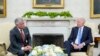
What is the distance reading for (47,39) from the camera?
7.38 m

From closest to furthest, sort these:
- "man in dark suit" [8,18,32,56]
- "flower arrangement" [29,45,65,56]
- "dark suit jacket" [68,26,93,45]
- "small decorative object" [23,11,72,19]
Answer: "flower arrangement" [29,45,65,56]
"man in dark suit" [8,18,32,56]
"dark suit jacket" [68,26,93,45]
"small decorative object" [23,11,72,19]

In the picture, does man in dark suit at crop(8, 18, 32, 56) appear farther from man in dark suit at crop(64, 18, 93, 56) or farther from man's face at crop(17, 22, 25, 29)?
man in dark suit at crop(64, 18, 93, 56)

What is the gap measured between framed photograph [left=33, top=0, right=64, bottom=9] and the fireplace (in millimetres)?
697

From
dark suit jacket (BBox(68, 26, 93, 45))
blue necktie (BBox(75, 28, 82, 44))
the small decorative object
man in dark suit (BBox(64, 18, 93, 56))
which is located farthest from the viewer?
the small decorative object

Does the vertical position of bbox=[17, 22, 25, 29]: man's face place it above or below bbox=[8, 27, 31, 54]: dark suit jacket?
above

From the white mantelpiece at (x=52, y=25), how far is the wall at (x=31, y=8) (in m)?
0.30

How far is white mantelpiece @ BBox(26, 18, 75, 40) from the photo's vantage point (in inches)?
288

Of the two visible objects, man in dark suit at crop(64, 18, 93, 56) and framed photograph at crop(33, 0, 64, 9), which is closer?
man in dark suit at crop(64, 18, 93, 56)

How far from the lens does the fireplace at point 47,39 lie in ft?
23.9

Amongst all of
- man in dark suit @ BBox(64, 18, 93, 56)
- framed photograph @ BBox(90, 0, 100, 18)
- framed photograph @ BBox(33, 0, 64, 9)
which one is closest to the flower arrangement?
man in dark suit @ BBox(64, 18, 93, 56)

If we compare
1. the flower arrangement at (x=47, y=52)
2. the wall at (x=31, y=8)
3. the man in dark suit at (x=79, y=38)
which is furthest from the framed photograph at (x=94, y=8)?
the flower arrangement at (x=47, y=52)

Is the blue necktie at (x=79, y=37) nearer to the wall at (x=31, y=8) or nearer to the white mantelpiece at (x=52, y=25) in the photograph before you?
the white mantelpiece at (x=52, y=25)

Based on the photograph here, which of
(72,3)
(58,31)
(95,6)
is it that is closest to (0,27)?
(58,31)

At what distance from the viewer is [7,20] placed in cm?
741
